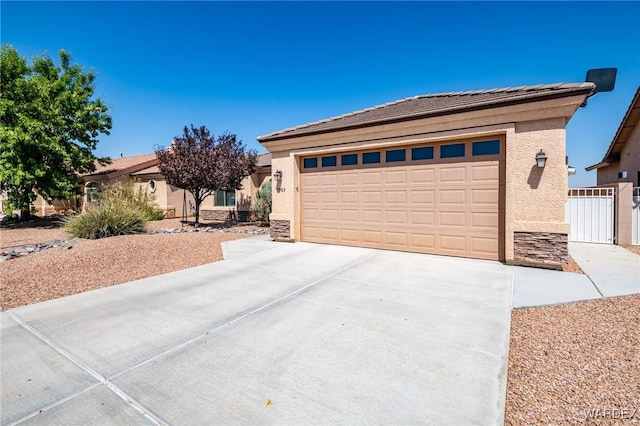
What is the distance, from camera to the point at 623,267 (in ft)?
21.7

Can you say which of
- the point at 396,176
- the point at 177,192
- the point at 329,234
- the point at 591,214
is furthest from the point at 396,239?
the point at 177,192

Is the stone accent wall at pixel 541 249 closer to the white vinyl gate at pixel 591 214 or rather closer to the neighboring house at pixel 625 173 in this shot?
the white vinyl gate at pixel 591 214

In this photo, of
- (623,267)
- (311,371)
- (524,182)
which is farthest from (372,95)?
(311,371)

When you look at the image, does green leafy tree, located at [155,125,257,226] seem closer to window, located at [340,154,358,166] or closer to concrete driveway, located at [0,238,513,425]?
window, located at [340,154,358,166]

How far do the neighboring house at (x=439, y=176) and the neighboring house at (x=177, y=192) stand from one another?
25.6 ft

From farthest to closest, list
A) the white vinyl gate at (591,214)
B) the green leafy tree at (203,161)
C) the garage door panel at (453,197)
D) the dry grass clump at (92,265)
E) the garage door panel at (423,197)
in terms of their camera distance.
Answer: the green leafy tree at (203,161) → the white vinyl gate at (591,214) → the garage door panel at (423,197) → the garage door panel at (453,197) → the dry grass clump at (92,265)

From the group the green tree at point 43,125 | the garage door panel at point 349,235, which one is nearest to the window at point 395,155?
the garage door panel at point 349,235

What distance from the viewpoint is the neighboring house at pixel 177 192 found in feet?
60.2

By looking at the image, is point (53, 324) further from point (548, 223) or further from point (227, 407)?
point (548, 223)

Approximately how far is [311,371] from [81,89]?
2275 centimetres

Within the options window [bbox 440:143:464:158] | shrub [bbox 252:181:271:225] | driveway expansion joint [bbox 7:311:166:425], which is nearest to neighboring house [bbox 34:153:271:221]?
shrub [bbox 252:181:271:225]

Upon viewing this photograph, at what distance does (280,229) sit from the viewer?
10609 millimetres

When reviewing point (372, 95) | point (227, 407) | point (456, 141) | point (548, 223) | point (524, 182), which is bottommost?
point (227, 407)

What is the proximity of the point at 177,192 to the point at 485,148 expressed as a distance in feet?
64.3
